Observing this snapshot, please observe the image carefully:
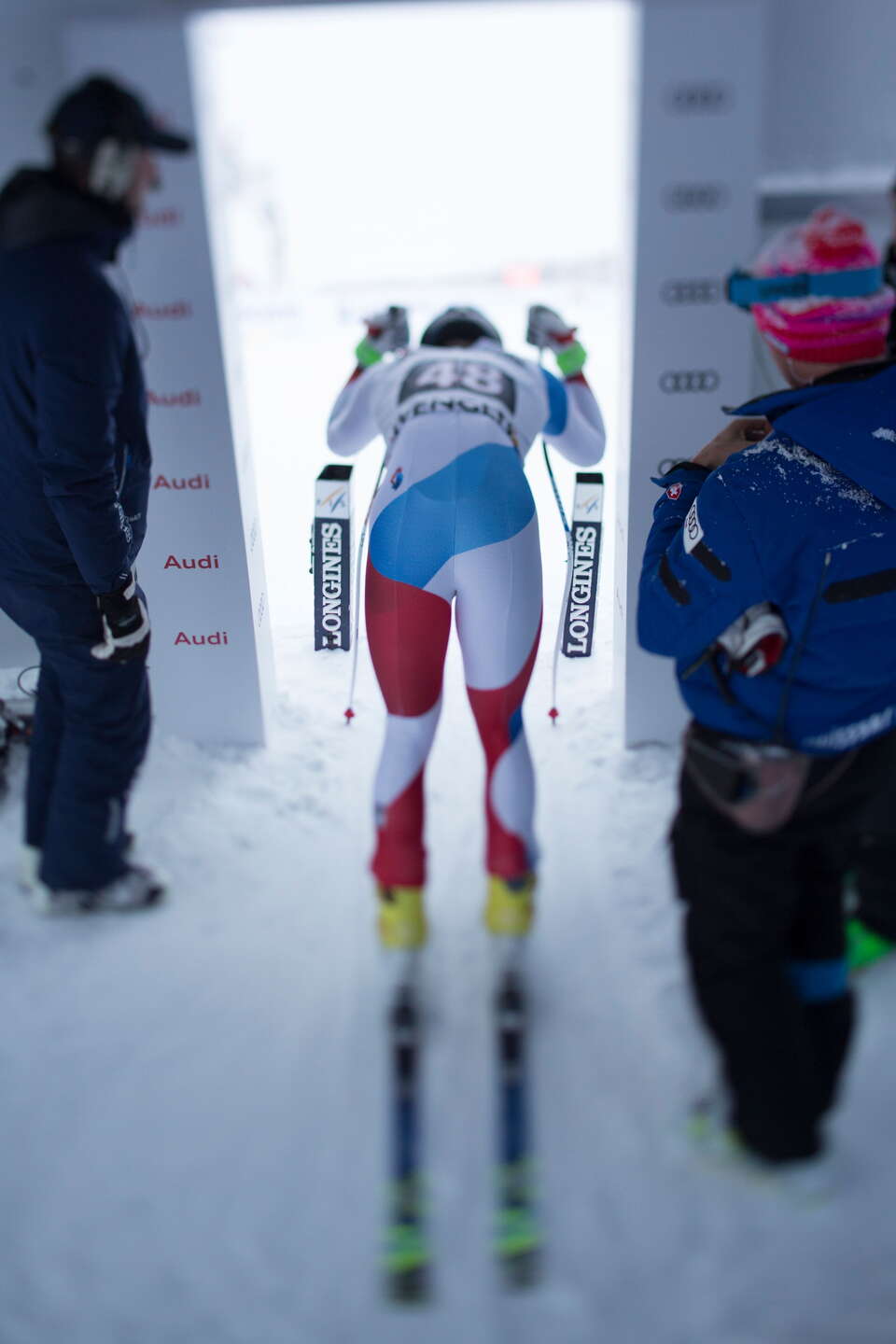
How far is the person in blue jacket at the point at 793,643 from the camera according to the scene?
1.35 meters

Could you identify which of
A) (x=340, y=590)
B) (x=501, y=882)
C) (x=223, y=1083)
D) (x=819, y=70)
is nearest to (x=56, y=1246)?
(x=223, y=1083)

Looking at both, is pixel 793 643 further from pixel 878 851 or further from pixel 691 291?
pixel 691 291

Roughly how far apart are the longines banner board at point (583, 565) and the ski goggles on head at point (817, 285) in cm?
45

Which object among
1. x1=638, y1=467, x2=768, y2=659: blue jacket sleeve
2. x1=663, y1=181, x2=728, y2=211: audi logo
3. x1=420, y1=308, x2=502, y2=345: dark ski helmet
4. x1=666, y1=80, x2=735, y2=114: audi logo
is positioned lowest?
x1=638, y1=467, x2=768, y2=659: blue jacket sleeve

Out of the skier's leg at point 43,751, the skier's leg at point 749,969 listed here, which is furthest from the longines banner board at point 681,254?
the skier's leg at point 43,751

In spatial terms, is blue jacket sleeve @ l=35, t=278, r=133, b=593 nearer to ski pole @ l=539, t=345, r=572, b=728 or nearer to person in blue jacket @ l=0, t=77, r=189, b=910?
person in blue jacket @ l=0, t=77, r=189, b=910

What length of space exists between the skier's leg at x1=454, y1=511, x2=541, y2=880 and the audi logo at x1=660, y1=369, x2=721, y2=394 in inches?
13.1

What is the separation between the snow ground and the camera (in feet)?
3.88

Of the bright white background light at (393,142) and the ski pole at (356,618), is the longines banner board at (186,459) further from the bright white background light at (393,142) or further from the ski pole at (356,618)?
the ski pole at (356,618)

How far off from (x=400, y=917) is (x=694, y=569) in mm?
704

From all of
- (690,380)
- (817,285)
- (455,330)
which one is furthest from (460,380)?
(817,285)

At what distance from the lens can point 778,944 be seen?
4.40 ft

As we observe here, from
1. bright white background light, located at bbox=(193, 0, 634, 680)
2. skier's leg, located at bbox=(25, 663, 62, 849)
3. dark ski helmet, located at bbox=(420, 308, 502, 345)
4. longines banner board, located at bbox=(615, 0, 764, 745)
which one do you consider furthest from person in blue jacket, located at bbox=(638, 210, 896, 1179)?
skier's leg, located at bbox=(25, 663, 62, 849)

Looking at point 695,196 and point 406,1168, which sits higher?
point 695,196
